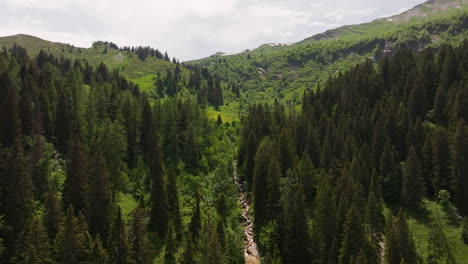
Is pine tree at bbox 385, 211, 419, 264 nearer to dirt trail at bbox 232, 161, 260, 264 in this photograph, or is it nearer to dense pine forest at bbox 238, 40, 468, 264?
dense pine forest at bbox 238, 40, 468, 264

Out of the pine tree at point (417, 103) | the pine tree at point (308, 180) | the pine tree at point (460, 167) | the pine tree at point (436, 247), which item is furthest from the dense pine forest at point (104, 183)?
the pine tree at point (417, 103)

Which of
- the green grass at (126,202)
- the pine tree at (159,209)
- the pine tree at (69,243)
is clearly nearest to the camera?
the pine tree at (69,243)

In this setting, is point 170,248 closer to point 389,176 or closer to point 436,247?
point 436,247

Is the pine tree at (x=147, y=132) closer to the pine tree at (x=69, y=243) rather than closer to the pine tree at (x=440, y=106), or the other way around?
the pine tree at (x=69, y=243)

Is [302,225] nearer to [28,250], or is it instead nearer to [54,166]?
[28,250]

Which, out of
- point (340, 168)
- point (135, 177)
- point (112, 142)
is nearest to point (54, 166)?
point (112, 142)

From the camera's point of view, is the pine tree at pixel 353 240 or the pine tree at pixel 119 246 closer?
the pine tree at pixel 119 246

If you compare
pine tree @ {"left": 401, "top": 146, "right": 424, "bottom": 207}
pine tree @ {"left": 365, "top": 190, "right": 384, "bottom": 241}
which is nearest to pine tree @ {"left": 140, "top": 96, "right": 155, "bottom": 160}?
pine tree @ {"left": 365, "top": 190, "right": 384, "bottom": 241}
